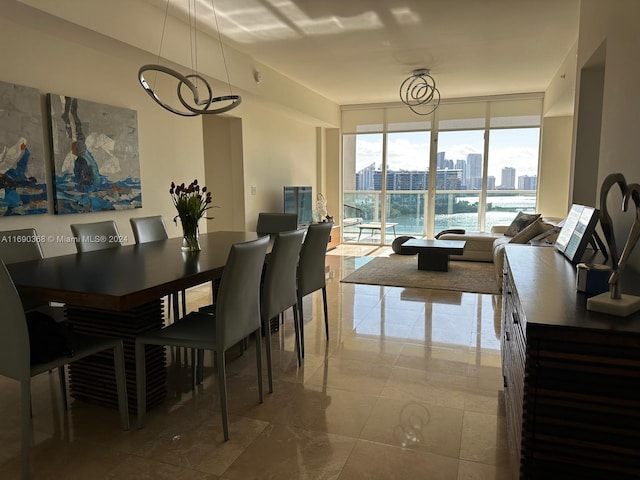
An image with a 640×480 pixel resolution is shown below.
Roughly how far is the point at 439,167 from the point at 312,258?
5.74 meters

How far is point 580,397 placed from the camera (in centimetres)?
122

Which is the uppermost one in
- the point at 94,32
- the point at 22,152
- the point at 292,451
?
the point at 94,32

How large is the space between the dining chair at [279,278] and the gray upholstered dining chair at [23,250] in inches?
49.3

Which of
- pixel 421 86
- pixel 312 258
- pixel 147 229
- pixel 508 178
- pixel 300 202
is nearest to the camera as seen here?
pixel 312 258

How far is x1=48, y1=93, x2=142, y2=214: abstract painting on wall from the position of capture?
11.9ft

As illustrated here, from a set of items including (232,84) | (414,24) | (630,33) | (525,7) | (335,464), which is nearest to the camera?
(335,464)

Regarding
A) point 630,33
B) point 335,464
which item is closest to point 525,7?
point 630,33

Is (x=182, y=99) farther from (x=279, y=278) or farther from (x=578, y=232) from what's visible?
(x=578, y=232)

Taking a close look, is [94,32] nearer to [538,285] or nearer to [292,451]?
[292,451]

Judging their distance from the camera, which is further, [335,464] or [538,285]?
[335,464]

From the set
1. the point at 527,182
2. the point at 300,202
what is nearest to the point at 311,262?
the point at 300,202

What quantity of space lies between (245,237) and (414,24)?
103 inches

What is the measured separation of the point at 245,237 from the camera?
3.96m

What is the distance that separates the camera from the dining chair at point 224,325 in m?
2.15
